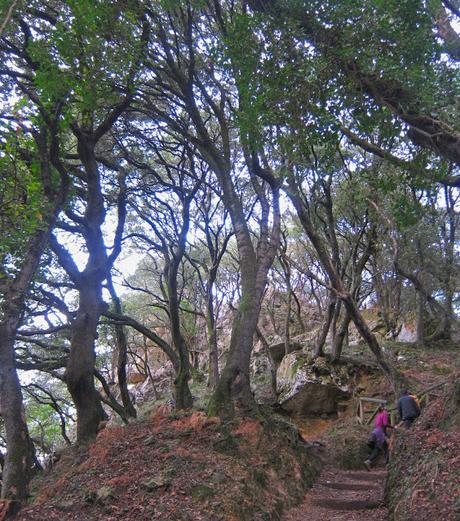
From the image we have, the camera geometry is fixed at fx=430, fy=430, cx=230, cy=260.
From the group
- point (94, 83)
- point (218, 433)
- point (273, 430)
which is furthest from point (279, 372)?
point (94, 83)

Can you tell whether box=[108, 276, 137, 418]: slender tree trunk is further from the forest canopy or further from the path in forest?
the path in forest

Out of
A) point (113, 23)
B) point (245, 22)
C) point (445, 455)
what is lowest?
point (445, 455)

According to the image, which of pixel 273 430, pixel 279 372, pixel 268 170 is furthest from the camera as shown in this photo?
pixel 279 372

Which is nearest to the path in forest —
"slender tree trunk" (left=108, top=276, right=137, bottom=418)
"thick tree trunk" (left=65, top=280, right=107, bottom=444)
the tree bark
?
the tree bark

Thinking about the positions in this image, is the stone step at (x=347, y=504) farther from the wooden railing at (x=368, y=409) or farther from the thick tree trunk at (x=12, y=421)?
the wooden railing at (x=368, y=409)

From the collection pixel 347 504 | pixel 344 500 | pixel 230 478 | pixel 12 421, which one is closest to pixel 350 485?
pixel 344 500

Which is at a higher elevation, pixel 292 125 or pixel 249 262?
pixel 292 125

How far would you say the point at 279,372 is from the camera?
20.5 meters

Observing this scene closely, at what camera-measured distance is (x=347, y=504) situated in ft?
26.1

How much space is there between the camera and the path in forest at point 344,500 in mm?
7250

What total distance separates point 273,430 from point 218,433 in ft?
6.35

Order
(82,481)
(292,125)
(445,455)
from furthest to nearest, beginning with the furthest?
1. (292,125)
2. (82,481)
3. (445,455)

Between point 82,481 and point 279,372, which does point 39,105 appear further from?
point 279,372

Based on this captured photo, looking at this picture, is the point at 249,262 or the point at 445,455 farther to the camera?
the point at 249,262
